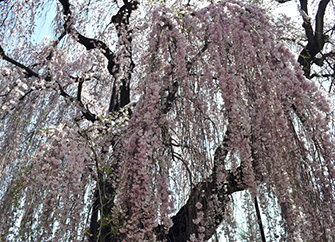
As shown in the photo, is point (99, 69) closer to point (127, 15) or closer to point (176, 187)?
point (127, 15)

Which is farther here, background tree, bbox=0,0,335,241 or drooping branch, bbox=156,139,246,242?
drooping branch, bbox=156,139,246,242

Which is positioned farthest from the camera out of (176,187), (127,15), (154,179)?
(127,15)

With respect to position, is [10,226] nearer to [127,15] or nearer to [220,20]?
[220,20]

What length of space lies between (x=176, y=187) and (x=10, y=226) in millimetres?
1169

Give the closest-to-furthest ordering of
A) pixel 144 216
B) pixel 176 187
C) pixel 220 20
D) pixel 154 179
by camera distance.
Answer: pixel 144 216, pixel 154 179, pixel 220 20, pixel 176 187

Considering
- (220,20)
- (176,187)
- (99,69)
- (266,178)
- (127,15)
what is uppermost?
(127,15)

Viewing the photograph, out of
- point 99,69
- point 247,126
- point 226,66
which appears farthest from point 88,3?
point 247,126

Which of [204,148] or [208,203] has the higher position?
[204,148]

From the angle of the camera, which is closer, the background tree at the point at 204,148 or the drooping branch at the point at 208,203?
the background tree at the point at 204,148

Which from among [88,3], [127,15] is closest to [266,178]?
[127,15]

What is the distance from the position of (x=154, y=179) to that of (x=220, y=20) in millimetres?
1154

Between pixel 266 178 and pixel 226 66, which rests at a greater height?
pixel 226 66

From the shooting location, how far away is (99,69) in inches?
169

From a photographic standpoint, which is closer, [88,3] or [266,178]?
[266,178]
